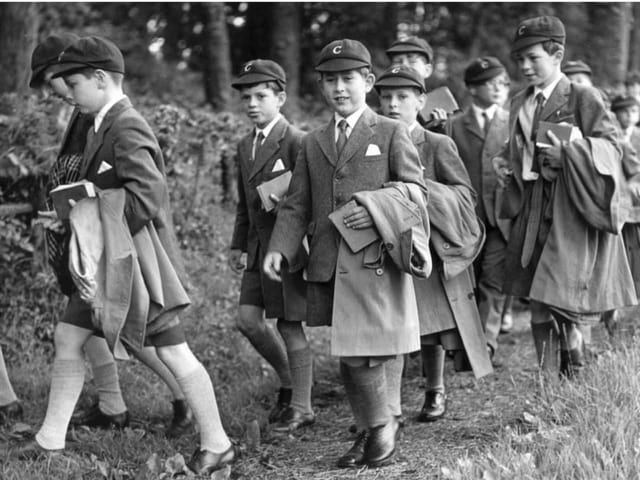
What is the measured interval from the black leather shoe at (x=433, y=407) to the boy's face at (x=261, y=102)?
6.19ft

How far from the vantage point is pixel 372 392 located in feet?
15.1

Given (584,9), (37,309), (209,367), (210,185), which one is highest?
(584,9)

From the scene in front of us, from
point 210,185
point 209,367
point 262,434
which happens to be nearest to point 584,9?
point 210,185

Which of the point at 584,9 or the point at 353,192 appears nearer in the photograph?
the point at 353,192

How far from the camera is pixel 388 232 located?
A: 14.3ft

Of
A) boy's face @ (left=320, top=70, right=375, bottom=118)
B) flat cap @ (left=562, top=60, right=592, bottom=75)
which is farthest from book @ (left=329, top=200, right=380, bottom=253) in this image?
flat cap @ (left=562, top=60, right=592, bottom=75)

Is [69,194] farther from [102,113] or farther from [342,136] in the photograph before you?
[342,136]

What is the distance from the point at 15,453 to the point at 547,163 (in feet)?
10.6

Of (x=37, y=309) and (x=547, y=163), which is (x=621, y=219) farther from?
(x=37, y=309)

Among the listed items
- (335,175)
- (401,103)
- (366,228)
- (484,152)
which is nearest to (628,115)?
(484,152)

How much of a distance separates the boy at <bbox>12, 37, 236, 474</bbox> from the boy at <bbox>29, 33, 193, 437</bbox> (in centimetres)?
44

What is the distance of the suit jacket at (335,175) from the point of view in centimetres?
463

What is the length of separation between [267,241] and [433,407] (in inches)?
54.1

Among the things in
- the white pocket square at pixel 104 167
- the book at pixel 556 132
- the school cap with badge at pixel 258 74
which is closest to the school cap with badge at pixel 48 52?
the school cap with badge at pixel 258 74
